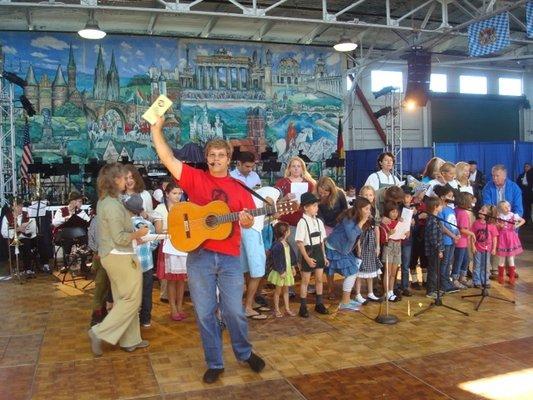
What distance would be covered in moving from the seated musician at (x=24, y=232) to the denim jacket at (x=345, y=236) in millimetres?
5420

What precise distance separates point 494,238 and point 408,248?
1.36 meters

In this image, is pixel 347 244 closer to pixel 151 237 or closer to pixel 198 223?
pixel 151 237

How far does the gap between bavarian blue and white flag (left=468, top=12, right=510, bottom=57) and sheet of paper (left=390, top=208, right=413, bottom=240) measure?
22.2 ft

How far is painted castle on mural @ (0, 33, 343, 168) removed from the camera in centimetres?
1430

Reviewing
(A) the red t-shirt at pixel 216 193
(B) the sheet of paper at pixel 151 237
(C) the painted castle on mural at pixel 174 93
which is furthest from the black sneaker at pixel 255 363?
(C) the painted castle on mural at pixel 174 93

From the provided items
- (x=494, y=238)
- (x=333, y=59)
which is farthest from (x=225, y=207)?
(x=333, y=59)

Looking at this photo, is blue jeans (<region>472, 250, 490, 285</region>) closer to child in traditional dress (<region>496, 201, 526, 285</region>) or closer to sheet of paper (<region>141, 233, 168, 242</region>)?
child in traditional dress (<region>496, 201, 526, 285</region>)

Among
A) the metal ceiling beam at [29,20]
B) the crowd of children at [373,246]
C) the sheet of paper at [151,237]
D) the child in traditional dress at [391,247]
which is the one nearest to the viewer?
the sheet of paper at [151,237]

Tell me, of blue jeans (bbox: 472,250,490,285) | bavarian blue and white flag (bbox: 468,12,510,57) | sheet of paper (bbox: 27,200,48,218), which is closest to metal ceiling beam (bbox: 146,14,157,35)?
sheet of paper (bbox: 27,200,48,218)

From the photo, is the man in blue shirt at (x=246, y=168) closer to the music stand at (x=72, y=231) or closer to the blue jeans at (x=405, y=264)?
the blue jeans at (x=405, y=264)

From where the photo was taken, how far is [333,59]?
56.4ft

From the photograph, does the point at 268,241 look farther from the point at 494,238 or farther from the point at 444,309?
the point at 494,238

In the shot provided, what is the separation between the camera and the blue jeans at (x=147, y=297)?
520 centimetres

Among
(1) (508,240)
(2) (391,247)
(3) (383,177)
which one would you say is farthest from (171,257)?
(1) (508,240)
